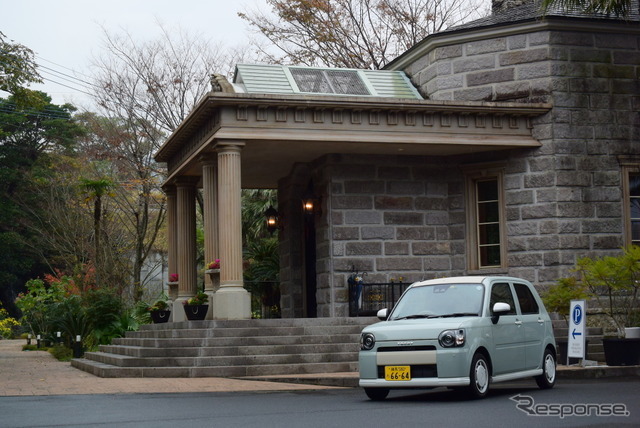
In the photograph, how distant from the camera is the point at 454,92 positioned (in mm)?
21562

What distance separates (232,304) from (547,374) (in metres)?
6.81

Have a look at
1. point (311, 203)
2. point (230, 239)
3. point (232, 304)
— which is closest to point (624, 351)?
point (232, 304)

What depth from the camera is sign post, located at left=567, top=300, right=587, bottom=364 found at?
16.3 m

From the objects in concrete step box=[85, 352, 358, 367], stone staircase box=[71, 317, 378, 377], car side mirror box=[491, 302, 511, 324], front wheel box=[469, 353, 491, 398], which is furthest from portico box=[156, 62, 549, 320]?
front wheel box=[469, 353, 491, 398]

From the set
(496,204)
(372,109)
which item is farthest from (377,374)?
(496,204)

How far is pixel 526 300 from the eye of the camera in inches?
535

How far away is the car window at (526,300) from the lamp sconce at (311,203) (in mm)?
8543

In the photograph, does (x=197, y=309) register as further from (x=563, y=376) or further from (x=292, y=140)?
(x=563, y=376)

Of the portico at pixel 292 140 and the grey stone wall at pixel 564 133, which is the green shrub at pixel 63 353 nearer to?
the portico at pixel 292 140

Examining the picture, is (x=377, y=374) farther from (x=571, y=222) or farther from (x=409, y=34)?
A: (x=409, y=34)

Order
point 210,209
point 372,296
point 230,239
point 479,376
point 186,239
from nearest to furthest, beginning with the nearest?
point 479,376
point 230,239
point 210,209
point 372,296
point 186,239

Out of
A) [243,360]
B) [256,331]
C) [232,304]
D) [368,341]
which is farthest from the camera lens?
[232,304]

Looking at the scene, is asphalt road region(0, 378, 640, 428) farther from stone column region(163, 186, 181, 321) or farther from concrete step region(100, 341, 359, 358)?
stone column region(163, 186, 181, 321)

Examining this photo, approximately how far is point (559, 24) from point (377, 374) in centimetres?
1177
